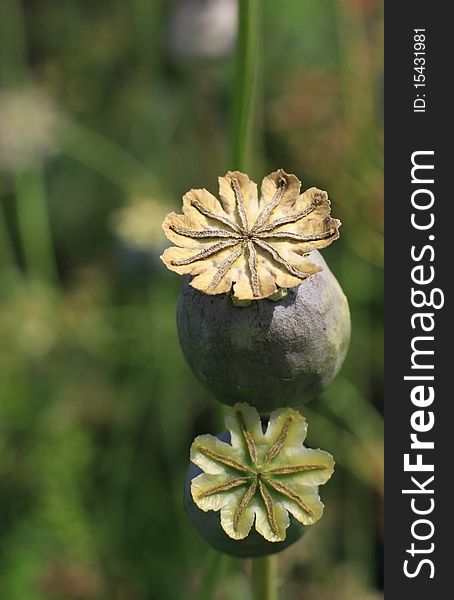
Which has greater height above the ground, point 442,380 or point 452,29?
point 452,29

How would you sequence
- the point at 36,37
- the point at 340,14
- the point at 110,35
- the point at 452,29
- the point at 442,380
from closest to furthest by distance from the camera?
the point at 442,380, the point at 452,29, the point at 340,14, the point at 110,35, the point at 36,37

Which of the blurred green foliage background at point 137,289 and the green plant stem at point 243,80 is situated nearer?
the green plant stem at point 243,80

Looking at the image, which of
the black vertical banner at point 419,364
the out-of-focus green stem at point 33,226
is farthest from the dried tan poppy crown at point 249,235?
the out-of-focus green stem at point 33,226

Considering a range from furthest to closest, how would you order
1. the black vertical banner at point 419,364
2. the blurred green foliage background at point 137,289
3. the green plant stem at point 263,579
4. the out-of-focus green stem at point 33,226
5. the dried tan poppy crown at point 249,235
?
the out-of-focus green stem at point 33,226 → the blurred green foliage background at point 137,289 → the black vertical banner at point 419,364 → the green plant stem at point 263,579 → the dried tan poppy crown at point 249,235

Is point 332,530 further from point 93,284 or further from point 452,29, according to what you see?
point 452,29

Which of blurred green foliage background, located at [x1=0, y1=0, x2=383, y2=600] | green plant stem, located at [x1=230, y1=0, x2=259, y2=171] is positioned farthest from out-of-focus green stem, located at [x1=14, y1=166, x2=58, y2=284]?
green plant stem, located at [x1=230, y1=0, x2=259, y2=171]

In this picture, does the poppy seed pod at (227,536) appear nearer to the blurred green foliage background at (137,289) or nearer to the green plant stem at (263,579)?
the green plant stem at (263,579)

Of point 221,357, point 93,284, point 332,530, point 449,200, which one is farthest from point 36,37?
point 221,357
